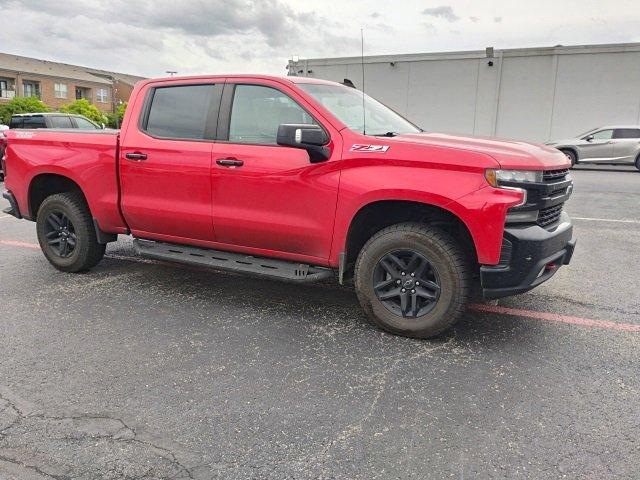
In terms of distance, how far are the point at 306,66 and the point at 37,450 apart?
1130 inches

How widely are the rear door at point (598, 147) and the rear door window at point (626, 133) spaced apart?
180mm

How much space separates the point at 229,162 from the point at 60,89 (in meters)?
61.8

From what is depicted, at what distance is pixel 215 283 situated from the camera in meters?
5.21

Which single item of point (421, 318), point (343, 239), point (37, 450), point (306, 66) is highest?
point (306, 66)

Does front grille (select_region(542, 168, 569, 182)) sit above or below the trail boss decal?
below

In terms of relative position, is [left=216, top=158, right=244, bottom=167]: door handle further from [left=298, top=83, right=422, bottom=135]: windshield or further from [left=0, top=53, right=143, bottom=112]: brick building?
[left=0, top=53, right=143, bottom=112]: brick building

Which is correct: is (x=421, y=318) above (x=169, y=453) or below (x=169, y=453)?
above

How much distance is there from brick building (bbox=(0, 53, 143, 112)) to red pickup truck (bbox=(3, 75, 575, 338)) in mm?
54073

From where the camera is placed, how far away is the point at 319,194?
393cm

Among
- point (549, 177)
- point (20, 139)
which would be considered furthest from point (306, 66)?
point (549, 177)

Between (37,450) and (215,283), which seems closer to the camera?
(37,450)

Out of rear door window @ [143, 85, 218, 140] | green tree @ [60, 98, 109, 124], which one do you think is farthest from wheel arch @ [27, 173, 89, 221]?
green tree @ [60, 98, 109, 124]

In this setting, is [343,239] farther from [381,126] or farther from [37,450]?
[37,450]

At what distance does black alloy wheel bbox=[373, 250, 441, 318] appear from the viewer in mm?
3748
